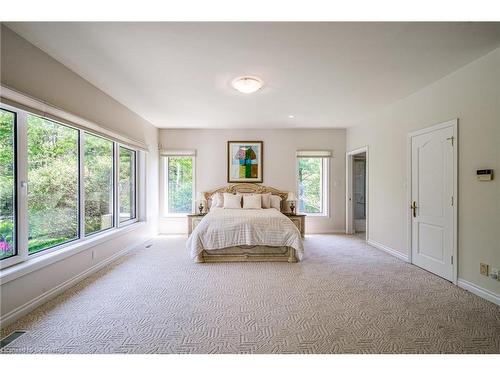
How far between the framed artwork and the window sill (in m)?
3.02

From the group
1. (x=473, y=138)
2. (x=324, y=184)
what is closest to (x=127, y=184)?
(x=324, y=184)

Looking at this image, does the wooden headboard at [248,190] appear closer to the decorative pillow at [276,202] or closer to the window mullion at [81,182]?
the decorative pillow at [276,202]

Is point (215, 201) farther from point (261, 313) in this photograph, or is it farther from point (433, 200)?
point (433, 200)

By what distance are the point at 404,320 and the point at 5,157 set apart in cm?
387

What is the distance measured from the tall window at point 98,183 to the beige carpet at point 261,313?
31.9 inches

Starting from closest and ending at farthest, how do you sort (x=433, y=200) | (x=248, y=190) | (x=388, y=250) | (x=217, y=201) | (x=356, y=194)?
(x=433, y=200), (x=388, y=250), (x=217, y=201), (x=248, y=190), (x=356, y=194)

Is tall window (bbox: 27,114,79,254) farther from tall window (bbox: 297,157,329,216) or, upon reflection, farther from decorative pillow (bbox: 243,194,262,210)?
tall window (bbox: 297,157,329,216)

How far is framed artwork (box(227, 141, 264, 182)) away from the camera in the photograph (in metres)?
5.89

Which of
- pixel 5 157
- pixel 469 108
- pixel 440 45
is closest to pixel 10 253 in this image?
pixel 5 157

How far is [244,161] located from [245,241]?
267cm

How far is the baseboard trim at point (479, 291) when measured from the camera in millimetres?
2392

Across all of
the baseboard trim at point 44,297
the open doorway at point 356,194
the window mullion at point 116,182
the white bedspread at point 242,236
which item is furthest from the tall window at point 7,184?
the open doorway at point 356,194

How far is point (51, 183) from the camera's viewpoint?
2693 mm

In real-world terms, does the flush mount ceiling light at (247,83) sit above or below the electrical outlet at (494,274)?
above
